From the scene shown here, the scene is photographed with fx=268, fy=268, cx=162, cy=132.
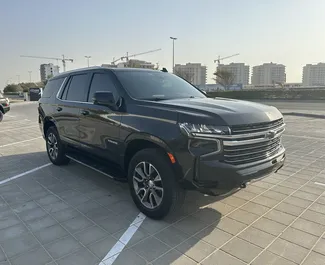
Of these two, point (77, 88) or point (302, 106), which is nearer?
point (77, 88)

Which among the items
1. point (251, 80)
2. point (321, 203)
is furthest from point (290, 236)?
point (251, 80)

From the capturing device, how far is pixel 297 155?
620cm

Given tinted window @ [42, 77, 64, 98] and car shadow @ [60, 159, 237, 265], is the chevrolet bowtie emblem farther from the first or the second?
tinted window @ [42, 77, 64, 98]

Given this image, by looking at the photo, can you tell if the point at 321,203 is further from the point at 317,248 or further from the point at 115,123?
the point at 115,123

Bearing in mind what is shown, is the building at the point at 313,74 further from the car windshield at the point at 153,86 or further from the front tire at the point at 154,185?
the front tire at the point at 154,185

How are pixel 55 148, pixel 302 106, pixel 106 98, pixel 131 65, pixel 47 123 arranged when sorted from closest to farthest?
pixel 106 98
pixel 55 148
pixel 47 123
pixel 302 106
pixel 131 65

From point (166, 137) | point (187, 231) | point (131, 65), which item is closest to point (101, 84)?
point (166, 137)

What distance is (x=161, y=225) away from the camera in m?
3.19

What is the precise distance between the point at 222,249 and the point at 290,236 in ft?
2.69

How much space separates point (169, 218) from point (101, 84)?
2.22m

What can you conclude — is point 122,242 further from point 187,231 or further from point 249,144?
point 249,144

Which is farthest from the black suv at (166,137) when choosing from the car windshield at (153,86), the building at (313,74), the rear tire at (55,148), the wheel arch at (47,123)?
the building at (313,74)

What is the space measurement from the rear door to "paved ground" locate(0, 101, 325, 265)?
805 mm

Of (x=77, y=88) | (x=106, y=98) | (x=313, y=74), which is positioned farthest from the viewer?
(x=313, y=74)
